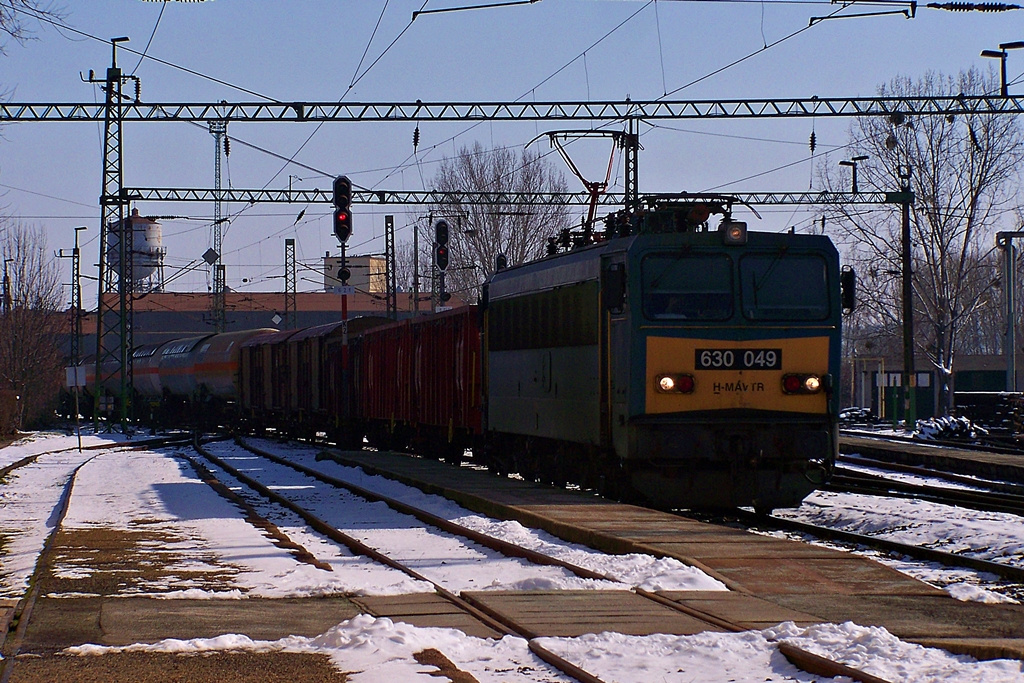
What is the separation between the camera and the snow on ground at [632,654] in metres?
6.34

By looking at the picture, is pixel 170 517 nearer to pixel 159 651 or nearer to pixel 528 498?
pixel 528 498

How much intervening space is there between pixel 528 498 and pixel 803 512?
3292mm

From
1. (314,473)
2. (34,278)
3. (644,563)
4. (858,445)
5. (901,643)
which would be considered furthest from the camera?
(34,278)

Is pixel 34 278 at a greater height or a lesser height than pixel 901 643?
greater

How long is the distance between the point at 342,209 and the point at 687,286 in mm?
12100

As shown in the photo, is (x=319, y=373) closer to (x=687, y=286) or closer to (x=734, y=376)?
(x=687, y=286)

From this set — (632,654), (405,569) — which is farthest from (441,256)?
(632,654)

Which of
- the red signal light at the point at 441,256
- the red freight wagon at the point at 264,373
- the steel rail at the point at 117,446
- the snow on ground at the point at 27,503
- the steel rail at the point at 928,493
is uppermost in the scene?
the red signal light at the point at 441,256

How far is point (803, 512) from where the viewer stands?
15.6 m

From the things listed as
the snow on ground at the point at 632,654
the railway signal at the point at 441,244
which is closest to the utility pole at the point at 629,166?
the railway signal at the point at 441,244

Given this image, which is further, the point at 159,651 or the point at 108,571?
the point at 108,571

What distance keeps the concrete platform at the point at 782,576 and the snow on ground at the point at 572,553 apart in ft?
0.42

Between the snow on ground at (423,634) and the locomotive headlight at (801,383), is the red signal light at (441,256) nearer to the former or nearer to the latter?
the snow on ground at (423,634)

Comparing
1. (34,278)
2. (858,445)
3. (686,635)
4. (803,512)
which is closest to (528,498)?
(803,512)
